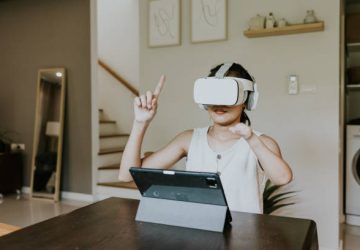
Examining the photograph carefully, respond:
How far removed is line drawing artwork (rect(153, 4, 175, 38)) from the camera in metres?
3.38

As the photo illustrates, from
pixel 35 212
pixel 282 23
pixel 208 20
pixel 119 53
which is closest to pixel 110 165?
pixel 35 212

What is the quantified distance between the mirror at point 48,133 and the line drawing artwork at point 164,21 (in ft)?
5.77

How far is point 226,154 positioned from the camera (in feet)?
4.25

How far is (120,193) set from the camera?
4.16 m

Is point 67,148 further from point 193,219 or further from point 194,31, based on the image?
point 193,219

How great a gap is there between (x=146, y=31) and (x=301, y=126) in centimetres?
170

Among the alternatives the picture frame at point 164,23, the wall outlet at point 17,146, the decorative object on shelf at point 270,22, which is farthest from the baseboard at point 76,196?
the decorative object on shelf at point 270,22

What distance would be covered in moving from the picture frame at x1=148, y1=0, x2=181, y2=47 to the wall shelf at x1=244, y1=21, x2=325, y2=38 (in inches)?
27.8

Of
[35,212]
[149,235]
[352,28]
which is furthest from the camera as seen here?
[35,212]

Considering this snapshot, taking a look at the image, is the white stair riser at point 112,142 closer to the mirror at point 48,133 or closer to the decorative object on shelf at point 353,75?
the mirror at point 48,133

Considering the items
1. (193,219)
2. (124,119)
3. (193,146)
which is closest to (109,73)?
(124,119)

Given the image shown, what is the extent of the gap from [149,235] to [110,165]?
3.93m

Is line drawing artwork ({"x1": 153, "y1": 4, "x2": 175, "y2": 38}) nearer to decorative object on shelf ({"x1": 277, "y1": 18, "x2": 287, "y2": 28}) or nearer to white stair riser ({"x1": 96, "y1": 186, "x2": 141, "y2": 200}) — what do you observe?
decorative object on shelf ({"x1": 277, "y1": 18, "x2": 287, "y2": 28})

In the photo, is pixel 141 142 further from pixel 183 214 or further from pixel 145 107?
pixel 183 214
